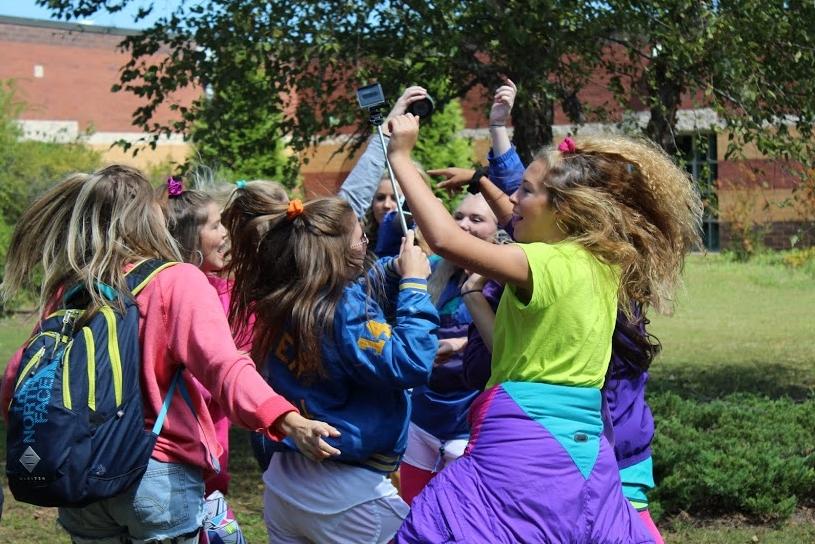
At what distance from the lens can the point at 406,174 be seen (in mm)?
2986

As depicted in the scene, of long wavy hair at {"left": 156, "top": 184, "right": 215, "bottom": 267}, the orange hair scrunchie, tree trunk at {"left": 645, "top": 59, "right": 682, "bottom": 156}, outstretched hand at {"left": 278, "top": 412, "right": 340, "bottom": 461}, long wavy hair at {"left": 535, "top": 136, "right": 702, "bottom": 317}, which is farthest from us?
tree trunk at {"left": 645, "top": 59, "right": 682, "bottom": 156}

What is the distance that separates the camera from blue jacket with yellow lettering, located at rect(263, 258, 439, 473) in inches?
128

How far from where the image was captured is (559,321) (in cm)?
299

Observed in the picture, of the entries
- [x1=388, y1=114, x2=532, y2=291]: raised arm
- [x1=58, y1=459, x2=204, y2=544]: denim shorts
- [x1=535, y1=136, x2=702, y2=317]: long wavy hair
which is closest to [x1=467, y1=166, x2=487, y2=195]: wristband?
[x1=535, y1=136, x2=702, y2=317]: long wavy hair

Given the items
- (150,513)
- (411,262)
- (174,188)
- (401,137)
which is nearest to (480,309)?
(411,262)

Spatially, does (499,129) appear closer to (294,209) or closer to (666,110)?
(294,209)

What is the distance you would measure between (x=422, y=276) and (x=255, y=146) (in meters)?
5.10

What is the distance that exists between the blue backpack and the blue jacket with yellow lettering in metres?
0.54

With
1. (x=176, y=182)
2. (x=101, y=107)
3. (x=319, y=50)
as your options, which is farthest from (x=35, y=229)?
(x=101, y=107)

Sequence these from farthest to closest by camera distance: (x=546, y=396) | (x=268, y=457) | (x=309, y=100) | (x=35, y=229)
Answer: (x=309, y=100)
(x=268, y=457)
(x=35, y=229)
(x=546, y=396)

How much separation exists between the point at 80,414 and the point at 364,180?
1.72 meters

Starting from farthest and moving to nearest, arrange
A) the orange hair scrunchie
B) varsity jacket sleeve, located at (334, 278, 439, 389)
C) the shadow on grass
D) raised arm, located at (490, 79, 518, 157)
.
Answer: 1. the shadow on grass
2. raised arm, located at (490, 79, 518, 157)
3. the orange hair scrunchie
4. varsity jacket sleeve, located at (334, 278, 439, 389)

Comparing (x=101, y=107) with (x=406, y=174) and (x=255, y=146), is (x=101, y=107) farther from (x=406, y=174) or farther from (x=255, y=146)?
(x=406, y=174)

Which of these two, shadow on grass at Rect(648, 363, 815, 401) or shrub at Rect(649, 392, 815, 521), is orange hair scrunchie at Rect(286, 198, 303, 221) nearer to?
shrub at Rect(649, 392, 815, 521)
